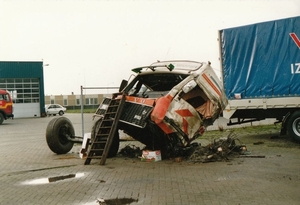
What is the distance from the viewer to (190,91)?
1012cm

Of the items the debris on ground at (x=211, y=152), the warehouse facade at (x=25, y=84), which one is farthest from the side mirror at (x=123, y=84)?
the warehouse facade at (x=25, y=84)

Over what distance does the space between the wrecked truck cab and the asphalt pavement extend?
0.81 meters

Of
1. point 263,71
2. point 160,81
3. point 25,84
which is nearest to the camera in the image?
point 160,81

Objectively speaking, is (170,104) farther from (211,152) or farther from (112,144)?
(112,144)

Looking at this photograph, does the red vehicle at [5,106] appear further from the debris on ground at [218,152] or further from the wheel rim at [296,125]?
A: the wheel rim at [296,125]

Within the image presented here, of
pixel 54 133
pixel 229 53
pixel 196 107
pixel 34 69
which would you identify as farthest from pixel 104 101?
pixel 34 69

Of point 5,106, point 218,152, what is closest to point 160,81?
point 218,152

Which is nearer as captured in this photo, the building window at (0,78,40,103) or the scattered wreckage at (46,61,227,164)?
the scattered wreckage at (46,61,227,164)

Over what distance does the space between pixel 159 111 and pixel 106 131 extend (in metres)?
1.74

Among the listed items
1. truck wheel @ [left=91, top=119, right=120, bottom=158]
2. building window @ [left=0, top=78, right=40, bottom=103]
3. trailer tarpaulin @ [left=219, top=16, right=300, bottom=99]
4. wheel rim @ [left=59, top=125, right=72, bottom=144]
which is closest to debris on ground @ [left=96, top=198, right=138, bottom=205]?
truck wheel @ [left=91, top=119, right=120, bottom=158]

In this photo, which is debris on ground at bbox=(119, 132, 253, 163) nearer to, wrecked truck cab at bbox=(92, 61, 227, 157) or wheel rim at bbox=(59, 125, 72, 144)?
wrecked truck cab at bbox=(92, 61, 227, 157)

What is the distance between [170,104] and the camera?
362 inches

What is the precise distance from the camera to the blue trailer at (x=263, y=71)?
40.9 feet

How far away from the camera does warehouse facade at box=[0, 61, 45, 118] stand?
44.0 m
